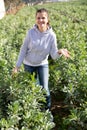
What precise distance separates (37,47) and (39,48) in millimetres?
36

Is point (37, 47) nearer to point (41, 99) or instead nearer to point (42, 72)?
point (42, 72)

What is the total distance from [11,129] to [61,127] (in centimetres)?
167

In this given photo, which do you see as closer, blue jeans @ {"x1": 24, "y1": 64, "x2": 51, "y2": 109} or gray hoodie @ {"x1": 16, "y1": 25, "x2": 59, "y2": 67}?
gray hoodie @ {"x1": 16, "y1": 25, "x2": 59, "y2": 67}

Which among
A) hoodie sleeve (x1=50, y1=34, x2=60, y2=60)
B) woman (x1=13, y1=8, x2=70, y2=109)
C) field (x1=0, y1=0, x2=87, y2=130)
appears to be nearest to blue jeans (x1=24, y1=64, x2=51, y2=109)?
woman (x1=13, y1=8, x2=70, y2=109)

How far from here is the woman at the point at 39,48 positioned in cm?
517

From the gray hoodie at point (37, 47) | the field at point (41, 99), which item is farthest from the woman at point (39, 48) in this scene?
the field at point (41, 99)

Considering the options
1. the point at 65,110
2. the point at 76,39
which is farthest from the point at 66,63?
the point at 76,39

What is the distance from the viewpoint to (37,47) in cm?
532

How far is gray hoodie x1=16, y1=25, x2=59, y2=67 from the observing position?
5281 millimetres

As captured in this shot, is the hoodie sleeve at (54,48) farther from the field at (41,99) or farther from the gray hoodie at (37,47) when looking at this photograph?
the field at (41,99)

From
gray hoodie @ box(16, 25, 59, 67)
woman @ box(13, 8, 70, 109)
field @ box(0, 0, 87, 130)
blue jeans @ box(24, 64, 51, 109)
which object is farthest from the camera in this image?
blue jeans @ box(24, 64, 51, 109)

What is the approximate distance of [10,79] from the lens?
5414 millimetres

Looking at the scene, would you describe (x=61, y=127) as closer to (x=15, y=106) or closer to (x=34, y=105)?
(x=34, y=105)

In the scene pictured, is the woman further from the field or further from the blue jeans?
the field
